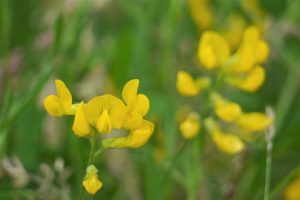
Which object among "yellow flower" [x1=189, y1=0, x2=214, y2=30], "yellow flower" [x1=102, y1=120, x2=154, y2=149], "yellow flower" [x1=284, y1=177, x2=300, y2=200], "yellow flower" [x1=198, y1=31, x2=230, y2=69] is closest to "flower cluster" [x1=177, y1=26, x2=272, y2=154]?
"yellow flower" [x1=198, y1=31, x2=230, y2=69]

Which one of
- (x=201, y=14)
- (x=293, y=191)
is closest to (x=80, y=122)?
(x=293, y=191)

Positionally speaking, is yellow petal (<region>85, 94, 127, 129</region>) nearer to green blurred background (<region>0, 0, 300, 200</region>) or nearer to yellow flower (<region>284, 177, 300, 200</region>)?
green blurred background (<region>0, 0, 300, 200</region>)

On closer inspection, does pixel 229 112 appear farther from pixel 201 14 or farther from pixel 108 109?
pixel 201 14

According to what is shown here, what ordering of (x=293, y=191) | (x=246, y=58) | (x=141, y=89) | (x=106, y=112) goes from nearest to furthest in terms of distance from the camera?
(x=106, y=112) → (x=246, y=58) → (x=293, y=191) → (x=141, y=89)

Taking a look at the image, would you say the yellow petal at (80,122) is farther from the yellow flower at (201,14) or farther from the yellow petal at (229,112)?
the yellow flower at (201,14)

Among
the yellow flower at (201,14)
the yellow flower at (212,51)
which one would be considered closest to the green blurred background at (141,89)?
the yellow flower at (201,14)

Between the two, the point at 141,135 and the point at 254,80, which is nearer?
the point at 141,135

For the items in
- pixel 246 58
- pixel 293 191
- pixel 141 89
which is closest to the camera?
pixel 246 58
